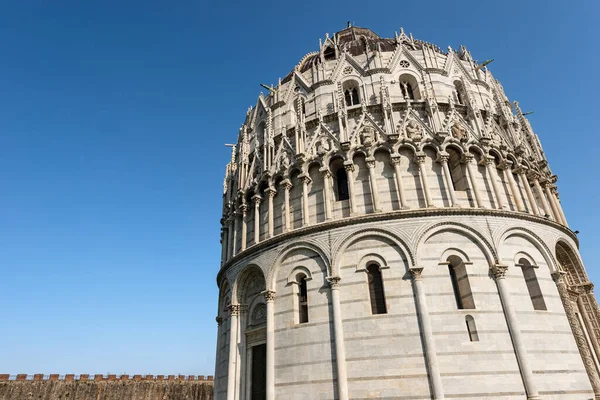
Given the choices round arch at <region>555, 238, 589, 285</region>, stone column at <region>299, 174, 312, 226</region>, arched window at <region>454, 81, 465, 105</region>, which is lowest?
round arch at <region>555, 238, 589, 285</region>

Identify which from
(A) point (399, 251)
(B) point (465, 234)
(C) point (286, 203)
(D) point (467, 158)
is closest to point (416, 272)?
(A) point (399, 251)

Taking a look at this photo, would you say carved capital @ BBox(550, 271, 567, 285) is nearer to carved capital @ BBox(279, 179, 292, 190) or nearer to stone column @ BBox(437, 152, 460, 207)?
stone column @ BBox(437, 152, 460, 207)

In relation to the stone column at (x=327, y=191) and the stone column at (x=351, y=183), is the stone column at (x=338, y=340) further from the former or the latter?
the stone column at (x=351, y=183)

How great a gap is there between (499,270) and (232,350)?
11.2 m

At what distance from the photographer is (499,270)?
1420 cm

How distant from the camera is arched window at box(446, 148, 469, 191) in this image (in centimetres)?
1645

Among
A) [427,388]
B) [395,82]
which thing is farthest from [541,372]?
[395,82]

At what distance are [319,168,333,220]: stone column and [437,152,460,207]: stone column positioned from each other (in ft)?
15.4

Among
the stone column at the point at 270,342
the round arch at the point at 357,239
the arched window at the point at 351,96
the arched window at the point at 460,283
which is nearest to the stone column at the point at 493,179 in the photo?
the arched window at the point at 460,283

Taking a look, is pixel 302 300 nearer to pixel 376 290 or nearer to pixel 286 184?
pixel 376 290

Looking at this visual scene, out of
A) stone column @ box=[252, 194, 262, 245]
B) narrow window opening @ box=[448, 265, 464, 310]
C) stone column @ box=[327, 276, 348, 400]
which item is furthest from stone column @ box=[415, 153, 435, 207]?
stone column @ box=[252, 194, 262, 245]

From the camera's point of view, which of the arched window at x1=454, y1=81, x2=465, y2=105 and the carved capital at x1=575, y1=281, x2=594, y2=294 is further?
the arched window at x1=454, y1=81, x2=465, y2=105

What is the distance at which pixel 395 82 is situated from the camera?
63.6ft

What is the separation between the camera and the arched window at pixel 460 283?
1390cm
